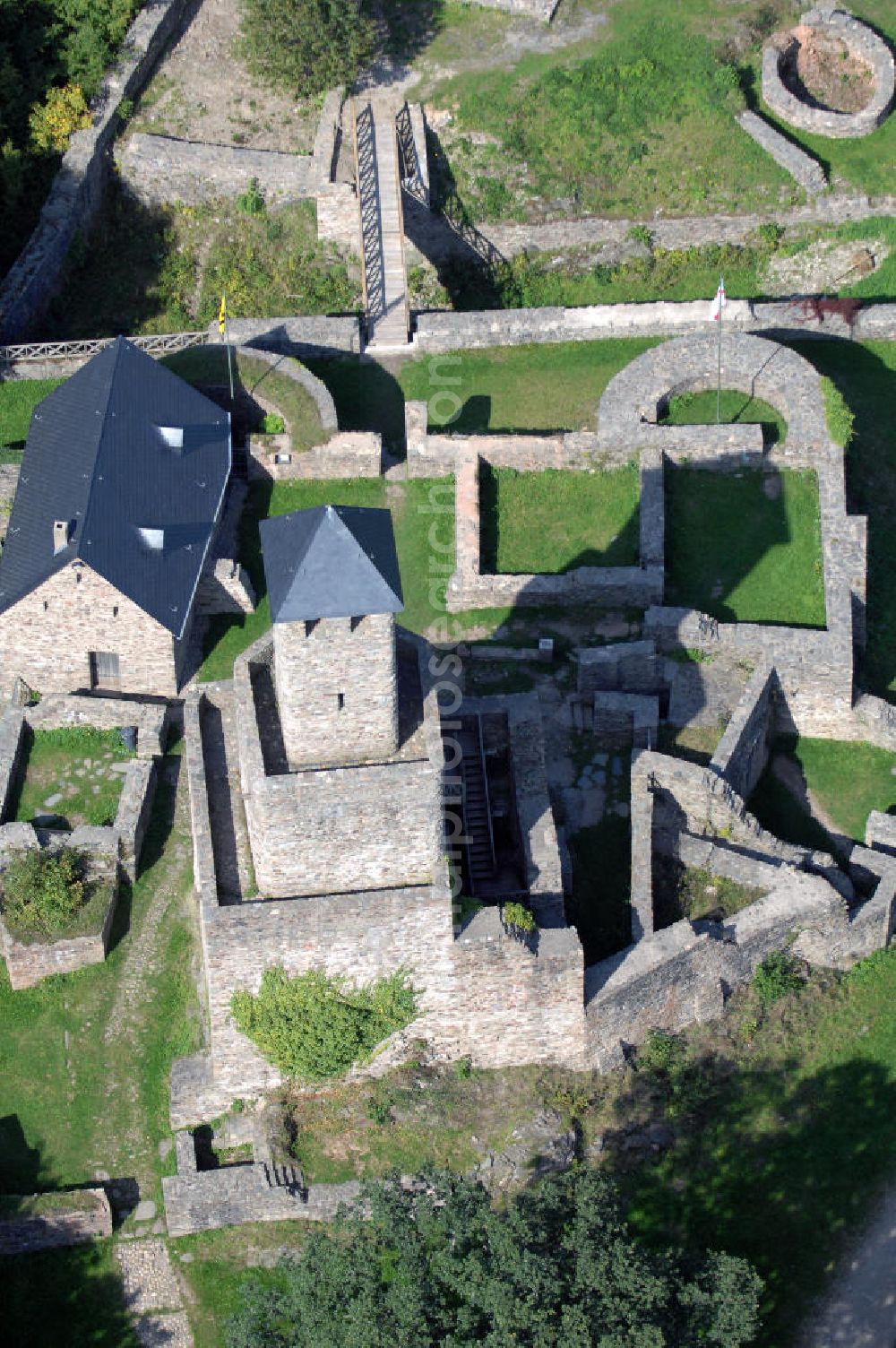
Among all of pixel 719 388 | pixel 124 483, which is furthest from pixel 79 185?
pixel 719 388

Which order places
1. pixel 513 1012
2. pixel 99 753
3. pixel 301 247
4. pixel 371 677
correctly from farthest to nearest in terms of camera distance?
1. pixel 301 247
2. pixel 99 753
3. pixel 513 1012
4. pixel 371 677

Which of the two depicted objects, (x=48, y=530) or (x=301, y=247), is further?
(x=301, y=247)

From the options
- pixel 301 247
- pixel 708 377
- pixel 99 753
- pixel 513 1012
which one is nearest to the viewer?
pixel 513 1012

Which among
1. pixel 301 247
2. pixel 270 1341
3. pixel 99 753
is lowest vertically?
pixel 270 1341

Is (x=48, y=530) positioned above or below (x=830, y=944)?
above

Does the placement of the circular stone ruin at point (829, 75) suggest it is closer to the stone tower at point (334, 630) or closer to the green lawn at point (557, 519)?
the green lawn at point (557, 519)

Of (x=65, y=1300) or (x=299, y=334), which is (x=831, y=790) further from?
(x=65, y=1300)

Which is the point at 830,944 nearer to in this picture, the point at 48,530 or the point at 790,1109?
the point at 790,1109

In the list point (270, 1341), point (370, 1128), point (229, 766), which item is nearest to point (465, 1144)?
point (370, 1128)
